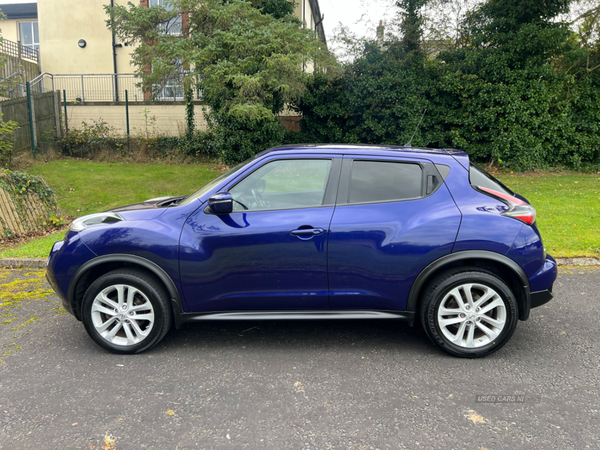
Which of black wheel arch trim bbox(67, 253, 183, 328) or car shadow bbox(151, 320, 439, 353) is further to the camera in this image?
car shadow bbox(151, 320, 439, 353)

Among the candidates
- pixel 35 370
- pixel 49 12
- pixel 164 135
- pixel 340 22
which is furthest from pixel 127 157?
pixel 35 370

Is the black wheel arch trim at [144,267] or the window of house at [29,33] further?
the window of house at [29,33]

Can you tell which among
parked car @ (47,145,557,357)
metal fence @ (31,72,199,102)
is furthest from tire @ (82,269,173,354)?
metal fence @ (31,72,199,102)

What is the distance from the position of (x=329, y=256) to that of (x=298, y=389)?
3.42 feet

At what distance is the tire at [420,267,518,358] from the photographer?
3758 millimetres

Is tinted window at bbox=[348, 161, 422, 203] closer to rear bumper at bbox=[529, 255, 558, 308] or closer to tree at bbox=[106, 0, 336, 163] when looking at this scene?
rear bumper at bbox=[529, 255, 558, 308]

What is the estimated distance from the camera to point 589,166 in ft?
48.7

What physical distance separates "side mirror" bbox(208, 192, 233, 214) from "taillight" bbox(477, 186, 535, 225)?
6.85 ft

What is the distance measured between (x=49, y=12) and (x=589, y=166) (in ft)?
80.3

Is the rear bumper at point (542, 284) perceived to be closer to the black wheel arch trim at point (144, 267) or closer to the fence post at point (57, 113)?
the black wheel arch trim at point (144, 267)

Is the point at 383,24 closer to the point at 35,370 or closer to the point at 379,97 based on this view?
the point at 379,97

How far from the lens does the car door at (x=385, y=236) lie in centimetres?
374

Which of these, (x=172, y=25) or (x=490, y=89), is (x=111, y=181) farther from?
(x=490, y=89)

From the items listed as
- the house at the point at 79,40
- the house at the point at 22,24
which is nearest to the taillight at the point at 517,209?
the house at the point at 79,40
